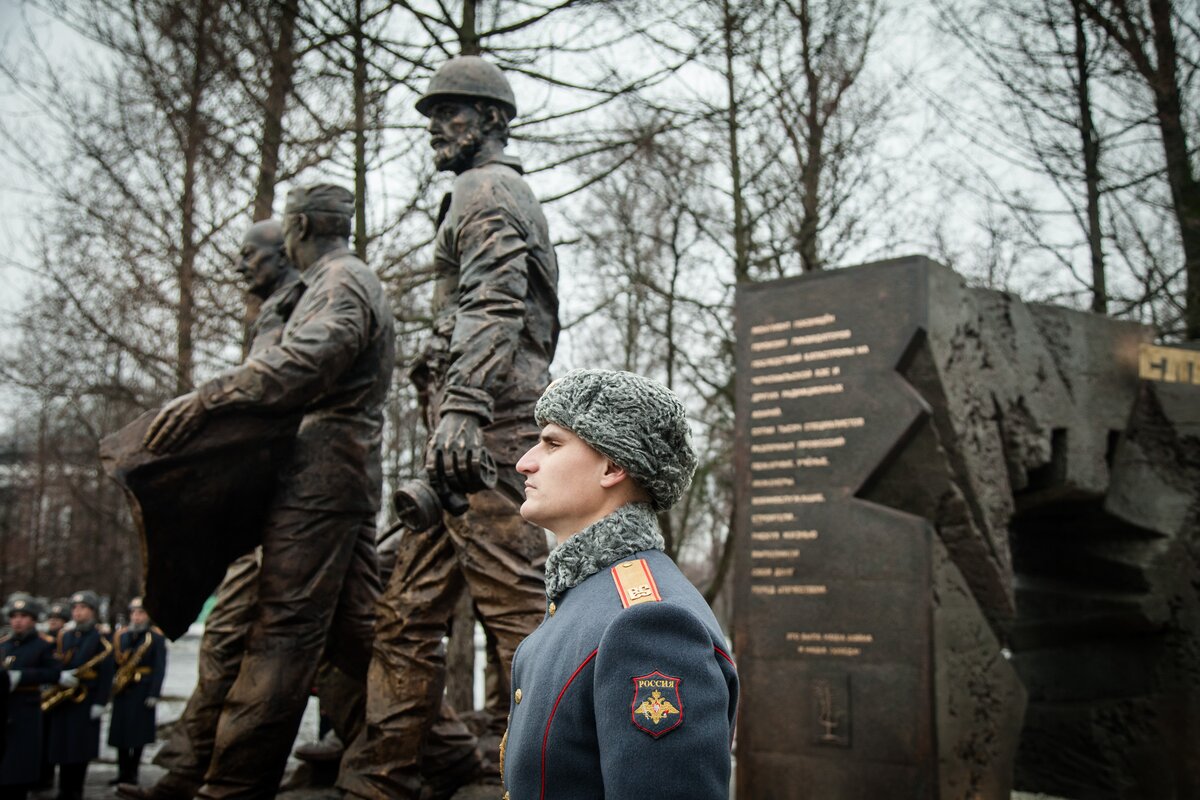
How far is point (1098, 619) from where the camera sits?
8.03 m

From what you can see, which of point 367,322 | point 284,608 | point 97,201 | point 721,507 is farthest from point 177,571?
point 721,507

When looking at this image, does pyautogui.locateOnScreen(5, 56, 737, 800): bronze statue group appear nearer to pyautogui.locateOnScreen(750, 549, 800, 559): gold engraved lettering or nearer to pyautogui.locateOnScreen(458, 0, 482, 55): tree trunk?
pyautogui.locateOnScreen(750, 549, 800, 559): gold engraved lettering

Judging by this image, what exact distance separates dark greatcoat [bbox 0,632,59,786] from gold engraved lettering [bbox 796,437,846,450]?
5343mm

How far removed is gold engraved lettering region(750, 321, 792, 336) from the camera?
707cm

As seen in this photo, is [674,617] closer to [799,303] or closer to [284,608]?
[284,608]

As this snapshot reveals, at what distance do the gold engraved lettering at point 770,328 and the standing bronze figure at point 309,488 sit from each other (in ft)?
8.68

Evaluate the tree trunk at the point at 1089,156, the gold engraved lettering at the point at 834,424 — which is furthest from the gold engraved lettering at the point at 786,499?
the tree trunk at the point at 1089,156

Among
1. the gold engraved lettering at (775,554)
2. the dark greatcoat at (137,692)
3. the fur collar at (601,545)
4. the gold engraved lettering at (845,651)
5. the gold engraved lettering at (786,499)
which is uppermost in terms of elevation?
the gold engraved lettering at (786,499)

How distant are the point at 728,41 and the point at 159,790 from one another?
8692 millimetres

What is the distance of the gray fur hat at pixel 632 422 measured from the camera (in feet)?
7.01

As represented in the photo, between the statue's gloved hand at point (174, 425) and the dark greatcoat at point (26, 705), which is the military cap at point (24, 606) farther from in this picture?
the statue's gloved hand at point (174, 425)

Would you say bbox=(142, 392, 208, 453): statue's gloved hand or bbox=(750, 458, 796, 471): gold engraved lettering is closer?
bbox=(142, 392, 208, 453): statue's gloved hand

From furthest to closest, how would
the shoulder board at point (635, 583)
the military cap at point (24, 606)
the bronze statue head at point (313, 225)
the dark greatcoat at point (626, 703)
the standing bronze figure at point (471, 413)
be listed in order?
the military cap at point (24, 606) → the bronze statue head at point (313, 225) → the standing bronze figure at point (471, 413) → the shoulder board at point (635, 583) → the dark greatcoat at point (626, 703)

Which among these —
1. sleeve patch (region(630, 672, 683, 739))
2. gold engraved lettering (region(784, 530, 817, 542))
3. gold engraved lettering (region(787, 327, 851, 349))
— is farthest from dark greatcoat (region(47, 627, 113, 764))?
sleeve patch (region(630, 672, 683, 739))
